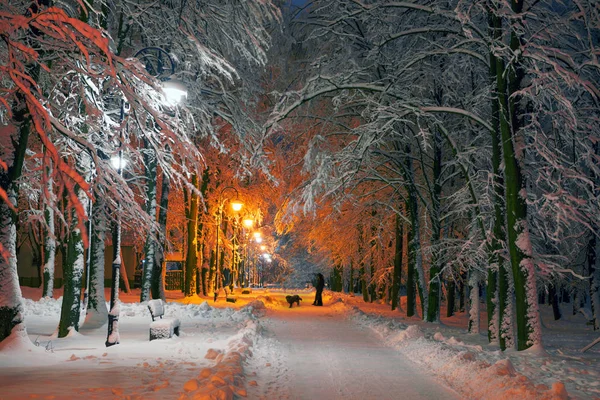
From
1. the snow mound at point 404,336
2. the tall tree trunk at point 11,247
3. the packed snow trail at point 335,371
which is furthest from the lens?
the snow mound at point 404,336

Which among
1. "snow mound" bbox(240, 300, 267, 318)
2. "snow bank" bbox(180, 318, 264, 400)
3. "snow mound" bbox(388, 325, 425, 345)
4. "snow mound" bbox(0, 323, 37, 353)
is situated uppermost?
"snow mound" bbox(0, 323, 37, 353)

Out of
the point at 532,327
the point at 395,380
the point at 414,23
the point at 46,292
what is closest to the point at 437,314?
the point at 532,327

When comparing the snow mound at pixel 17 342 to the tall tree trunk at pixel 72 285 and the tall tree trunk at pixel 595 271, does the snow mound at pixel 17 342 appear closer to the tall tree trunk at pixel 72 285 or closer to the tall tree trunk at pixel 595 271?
the tall tree trunk at pixel 72 285

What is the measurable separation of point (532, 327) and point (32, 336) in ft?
40.5

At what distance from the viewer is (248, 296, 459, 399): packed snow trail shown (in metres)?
8.05

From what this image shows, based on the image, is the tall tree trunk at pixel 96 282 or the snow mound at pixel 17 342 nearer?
the snow mound at pixel 17 342

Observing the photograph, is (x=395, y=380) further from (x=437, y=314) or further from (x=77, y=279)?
(x=437, y=314)

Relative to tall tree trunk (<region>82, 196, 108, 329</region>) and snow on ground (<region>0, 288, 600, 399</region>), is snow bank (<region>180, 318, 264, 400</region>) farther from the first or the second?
tall tree trunk (<region>82, 196, 108, 329</region>)

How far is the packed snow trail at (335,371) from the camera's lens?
26.4 feet

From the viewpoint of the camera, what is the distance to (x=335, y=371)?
984cm

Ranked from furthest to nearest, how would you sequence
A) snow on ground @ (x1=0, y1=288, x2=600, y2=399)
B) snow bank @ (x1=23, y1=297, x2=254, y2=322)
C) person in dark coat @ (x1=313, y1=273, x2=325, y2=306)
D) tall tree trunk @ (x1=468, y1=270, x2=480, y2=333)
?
1. person in dark coat @ (x1=313, y1=273, x2=325, y2=306)
2. snow bank @ (x1=23, y1=297, x2=254, y2=322)
3. tall tree trunk @ (x1=468, y1=270, x2=480, y2=333)
4. snow on ground @ (x1=0, y1=288, x2=600, y2=399)

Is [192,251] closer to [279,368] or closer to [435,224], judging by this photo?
[435,224]

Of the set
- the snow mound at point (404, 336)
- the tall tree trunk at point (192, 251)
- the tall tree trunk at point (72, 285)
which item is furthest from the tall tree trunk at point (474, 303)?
the tall tree trunk at point (192, 251)

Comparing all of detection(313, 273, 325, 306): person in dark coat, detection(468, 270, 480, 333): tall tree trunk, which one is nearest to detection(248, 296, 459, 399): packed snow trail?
detection(468, 270, 480, 333): tall tree trunk
